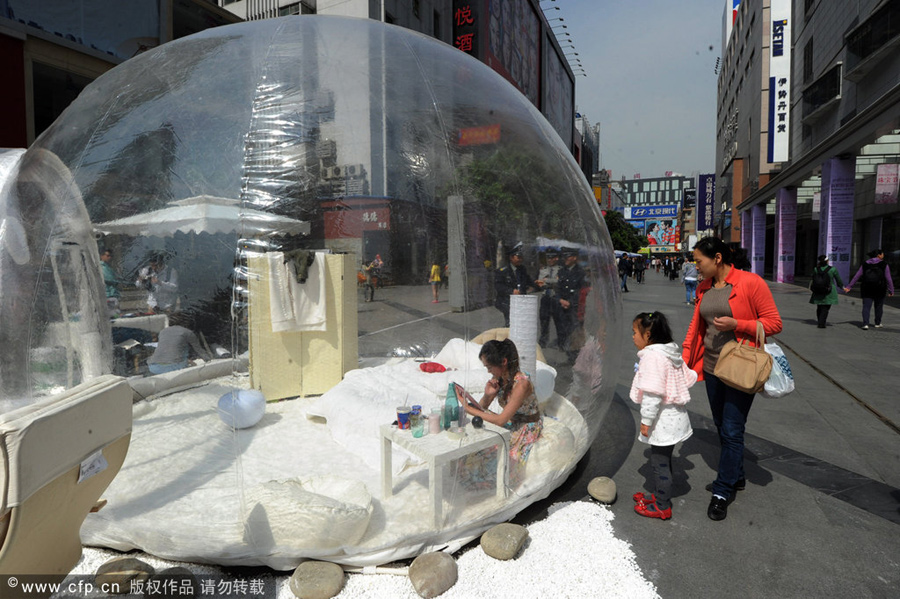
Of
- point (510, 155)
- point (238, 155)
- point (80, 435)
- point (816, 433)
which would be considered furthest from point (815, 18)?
point (80, 435)

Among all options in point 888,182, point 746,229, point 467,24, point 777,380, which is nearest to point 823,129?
point 888,182

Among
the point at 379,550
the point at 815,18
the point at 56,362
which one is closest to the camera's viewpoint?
the point at 379,550

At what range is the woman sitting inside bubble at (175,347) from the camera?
3236 mm

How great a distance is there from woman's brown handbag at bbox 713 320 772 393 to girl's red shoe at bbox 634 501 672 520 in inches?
37.2

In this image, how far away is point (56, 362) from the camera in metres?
3.40

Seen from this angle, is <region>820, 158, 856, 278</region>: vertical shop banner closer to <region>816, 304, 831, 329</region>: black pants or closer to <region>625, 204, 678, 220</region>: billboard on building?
<region>816, 304, 831, 329</region>: black pants

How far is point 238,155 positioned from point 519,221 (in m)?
1.90

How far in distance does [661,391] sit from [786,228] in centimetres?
2506

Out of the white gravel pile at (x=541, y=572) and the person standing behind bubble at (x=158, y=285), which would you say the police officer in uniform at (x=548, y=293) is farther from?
the person standing behind bubble at (x=158, y=285)

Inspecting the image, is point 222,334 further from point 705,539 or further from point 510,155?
point 705,539

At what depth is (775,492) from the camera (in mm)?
3771

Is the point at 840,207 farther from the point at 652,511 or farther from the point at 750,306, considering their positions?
the point at 652,511

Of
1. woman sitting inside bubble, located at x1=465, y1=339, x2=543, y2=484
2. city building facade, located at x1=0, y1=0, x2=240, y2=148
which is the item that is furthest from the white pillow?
city building facade, located at x1=0, y1=0, x2=240, y2=148

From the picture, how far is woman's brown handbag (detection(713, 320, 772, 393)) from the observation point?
312 centimetres
